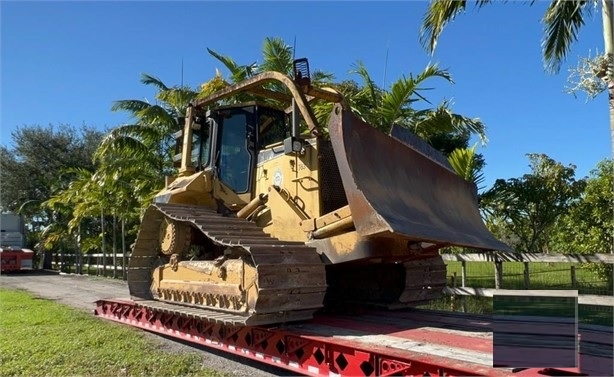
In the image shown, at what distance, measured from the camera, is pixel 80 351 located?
6.41 m

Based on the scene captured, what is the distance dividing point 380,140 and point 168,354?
A: 3.57 metres

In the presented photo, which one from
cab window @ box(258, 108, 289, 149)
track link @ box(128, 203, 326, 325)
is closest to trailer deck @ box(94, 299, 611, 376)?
track link @ box(128, 203, 326, 325)

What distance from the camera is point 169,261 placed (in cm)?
738

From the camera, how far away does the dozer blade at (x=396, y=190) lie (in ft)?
15.3

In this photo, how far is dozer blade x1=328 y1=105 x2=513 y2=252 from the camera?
4660mm

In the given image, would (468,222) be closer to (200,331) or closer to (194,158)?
(200,331)

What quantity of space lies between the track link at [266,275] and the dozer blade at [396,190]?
36.6 inches

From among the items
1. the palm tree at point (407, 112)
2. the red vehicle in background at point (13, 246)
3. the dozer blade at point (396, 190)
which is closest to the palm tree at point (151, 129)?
the palm tree at point (407, 112)

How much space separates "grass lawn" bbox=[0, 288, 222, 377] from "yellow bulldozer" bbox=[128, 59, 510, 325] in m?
0.61

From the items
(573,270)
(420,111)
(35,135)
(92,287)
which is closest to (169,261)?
(573,270)

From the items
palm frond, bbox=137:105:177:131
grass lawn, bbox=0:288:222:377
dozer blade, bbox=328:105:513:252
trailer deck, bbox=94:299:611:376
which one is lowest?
grass lawn, bbox=0:288:222:377

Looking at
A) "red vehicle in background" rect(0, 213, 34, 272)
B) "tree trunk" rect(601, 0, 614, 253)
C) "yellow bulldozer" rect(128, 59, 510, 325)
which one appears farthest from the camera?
"red vehicle in background" rect(0, 213, 34, 272)

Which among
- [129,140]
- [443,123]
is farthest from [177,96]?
[443,123]

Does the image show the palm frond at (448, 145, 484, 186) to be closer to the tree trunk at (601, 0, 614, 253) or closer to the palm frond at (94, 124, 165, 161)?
the tree trunk at (601, 0, 614, 253)
